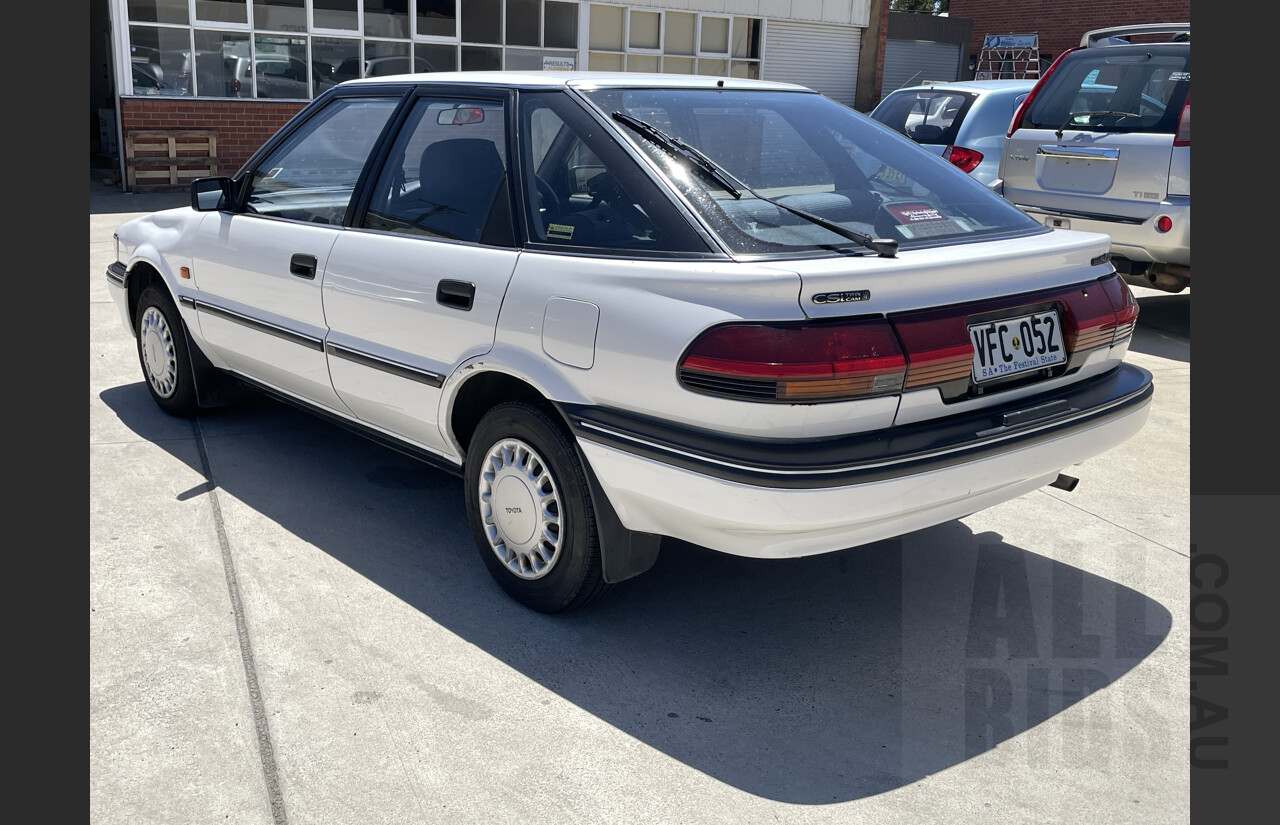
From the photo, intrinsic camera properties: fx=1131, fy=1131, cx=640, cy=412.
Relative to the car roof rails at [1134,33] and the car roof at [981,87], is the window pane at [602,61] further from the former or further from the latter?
→ the car roof rails at [1134,33]

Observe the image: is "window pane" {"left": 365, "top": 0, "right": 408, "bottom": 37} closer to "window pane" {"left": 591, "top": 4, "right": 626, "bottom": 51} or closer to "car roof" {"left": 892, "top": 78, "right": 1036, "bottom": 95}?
"window pane" {"left": 591, "top": 4, "right": 626, "bottom": 51}

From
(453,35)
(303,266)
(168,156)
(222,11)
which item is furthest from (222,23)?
(303,266)

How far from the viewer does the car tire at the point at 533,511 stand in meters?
3.36

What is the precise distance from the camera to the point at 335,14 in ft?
55.7

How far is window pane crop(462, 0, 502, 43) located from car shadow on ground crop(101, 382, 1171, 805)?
49.0 ft

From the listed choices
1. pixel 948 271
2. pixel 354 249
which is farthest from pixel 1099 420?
pixel 354 249

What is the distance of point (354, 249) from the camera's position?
4.08m

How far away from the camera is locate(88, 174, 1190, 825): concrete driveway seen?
275 centimetres

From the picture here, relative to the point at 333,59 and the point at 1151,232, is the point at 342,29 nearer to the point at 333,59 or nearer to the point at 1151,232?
the point at 333,59

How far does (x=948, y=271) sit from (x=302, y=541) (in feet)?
8.25

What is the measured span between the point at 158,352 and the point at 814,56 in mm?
19548

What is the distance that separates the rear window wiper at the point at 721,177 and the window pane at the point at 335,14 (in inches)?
587

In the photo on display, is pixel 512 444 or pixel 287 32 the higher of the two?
pixel 287 32
